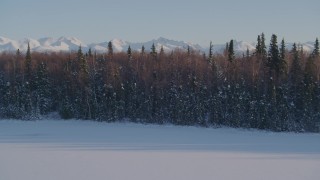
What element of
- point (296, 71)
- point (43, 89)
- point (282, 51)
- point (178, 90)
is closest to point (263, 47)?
point (282, 51)

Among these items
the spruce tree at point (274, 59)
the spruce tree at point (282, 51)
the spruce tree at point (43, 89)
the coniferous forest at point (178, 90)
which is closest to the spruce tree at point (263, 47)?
the coniferous forest at point (178, 90)

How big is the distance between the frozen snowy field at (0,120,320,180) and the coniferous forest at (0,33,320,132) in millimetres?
13504

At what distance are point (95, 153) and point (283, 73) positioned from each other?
38.0 metres

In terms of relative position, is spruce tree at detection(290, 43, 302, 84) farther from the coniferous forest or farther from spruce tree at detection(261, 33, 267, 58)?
spruce tree at detection(261, 33, 267, 58)

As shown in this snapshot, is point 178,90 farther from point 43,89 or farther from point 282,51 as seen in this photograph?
point 43,89

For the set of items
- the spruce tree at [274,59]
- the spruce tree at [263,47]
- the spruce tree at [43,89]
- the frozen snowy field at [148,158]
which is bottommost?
the frozen snowy field at [148,158]

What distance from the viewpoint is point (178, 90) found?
63.7m

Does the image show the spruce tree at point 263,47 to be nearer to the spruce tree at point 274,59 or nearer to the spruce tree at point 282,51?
the spruce tree at point 282,51

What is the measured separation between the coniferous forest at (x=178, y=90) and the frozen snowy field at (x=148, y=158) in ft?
44.3

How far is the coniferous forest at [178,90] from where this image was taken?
56594 mm

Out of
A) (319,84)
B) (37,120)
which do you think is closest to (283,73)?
(319,84)

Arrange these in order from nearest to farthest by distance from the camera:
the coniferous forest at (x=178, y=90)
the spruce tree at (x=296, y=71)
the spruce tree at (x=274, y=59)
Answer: the coniferous forest at (x=178, y=90) < the spruce tree at (x=296, y=71) < the spruce tree at (x=274, y=59)

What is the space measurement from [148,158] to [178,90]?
34830 mm

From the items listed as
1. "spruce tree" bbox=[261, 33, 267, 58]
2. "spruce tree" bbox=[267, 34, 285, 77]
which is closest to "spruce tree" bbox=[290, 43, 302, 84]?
"spruce tree" bbox=[267, 34, 285, 77]
